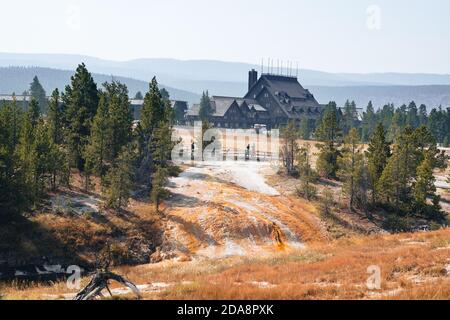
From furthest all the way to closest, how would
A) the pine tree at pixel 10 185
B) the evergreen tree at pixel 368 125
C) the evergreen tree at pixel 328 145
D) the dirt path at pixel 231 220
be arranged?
the evergreen tree at pixel 368 125 → the evergreen tree at pixel 328 145 → the dirt path at pixel 231 220 → the pine tree at pixel 10 185

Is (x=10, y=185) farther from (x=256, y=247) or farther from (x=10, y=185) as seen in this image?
(x=256, y=247)

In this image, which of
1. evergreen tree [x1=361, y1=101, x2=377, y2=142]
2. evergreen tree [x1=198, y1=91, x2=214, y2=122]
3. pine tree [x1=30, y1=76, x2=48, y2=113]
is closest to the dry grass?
evergreen tree [x1=361, y1=101, x2=377, y2=142]

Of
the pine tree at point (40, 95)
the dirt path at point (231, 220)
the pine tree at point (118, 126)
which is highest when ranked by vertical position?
the pine tree at point (40, 95)

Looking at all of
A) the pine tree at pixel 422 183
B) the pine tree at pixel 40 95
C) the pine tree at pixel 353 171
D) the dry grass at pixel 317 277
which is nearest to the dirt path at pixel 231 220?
the pine tree at pixel 353 171

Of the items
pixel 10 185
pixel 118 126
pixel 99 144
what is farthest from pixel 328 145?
pixel 10 185

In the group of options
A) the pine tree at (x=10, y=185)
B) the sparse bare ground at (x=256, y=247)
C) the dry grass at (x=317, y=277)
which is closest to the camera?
the dry grass at (x=317, y=277)

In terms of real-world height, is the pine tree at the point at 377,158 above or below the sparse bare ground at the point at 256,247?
above

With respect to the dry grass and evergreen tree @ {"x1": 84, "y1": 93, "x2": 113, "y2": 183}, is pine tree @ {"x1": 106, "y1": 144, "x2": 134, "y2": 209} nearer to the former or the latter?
evergreen tree @ {"x1": 84, "y1": 93, "x2": 113, "y2": 183}

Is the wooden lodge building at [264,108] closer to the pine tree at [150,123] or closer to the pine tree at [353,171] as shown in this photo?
the pine tree at [150,123]
